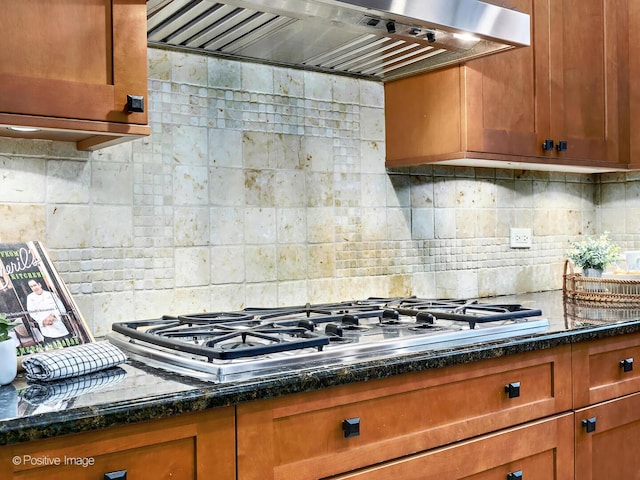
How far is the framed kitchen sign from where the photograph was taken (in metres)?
1.43

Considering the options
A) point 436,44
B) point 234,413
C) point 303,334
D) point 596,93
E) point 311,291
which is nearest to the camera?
point 234,413

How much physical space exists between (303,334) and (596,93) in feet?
5.85

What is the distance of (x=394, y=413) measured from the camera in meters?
1.45

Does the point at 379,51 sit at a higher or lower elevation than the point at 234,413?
higher

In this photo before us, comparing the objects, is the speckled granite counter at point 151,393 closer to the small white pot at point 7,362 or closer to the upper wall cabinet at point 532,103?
the small white pot at point 7,362

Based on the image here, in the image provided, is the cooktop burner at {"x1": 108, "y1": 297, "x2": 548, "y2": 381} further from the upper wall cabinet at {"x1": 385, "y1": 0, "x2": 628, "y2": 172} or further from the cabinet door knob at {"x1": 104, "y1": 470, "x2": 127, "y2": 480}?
the upper wall cabinet at {"x1": 385, "y1": 0, "x2": 628, "y2": 172}

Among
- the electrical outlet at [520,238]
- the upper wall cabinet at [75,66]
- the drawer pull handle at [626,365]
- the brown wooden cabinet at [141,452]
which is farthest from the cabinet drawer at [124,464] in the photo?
the electrical outlet at [520,238]

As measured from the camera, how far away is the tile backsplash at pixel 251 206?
5.96ft

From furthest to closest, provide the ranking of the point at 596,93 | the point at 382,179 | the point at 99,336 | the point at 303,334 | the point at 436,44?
the point at 596,93
the point at 382,179
the point at 436,44
the point at 99,336
the point at 303,334

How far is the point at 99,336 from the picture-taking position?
5.94ft

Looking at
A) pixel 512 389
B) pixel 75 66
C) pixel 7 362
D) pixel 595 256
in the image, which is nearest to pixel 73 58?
pixel 75 66

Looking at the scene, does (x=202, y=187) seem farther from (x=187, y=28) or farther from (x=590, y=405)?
(x=590, y=405)

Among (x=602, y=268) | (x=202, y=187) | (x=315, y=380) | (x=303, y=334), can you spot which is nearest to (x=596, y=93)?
(x=602, y=268)

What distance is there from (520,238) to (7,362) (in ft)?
7.04
